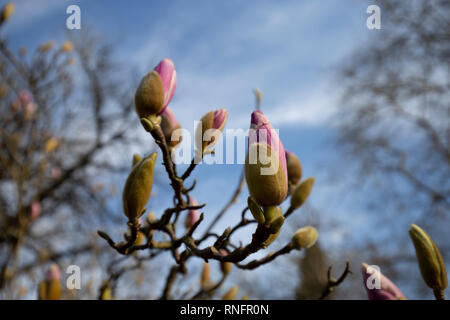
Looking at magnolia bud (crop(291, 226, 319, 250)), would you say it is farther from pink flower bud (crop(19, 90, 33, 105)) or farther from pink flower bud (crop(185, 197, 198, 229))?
pink flower bud (crop(19, 90, 33, 105))

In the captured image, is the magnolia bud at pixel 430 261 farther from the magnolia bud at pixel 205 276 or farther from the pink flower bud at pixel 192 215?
the magnolia bud at pixel 205 276

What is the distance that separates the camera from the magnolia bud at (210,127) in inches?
24.4

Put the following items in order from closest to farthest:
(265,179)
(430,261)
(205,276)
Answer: (265,179) < (430,261) < (205,276)

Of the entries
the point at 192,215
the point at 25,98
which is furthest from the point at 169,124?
the point at 25,98

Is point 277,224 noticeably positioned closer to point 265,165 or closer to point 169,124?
point 265,165

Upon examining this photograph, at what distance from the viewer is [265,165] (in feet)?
1.41

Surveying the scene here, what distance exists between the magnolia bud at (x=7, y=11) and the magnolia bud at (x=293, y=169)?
169cm

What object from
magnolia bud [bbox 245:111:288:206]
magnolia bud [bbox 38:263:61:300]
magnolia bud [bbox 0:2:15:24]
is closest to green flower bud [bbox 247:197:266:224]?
magnolia bud [bbox 245:111:288:206]

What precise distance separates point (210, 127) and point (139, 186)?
0.17 meters

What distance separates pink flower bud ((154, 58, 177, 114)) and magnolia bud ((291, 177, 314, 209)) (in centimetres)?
30

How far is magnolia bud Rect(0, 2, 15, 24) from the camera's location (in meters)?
1.79

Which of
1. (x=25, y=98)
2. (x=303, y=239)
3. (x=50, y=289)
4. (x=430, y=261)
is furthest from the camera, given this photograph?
(x=25, y=98)

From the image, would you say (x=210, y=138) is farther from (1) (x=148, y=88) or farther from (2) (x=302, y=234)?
(2) (x=302, y=234)
